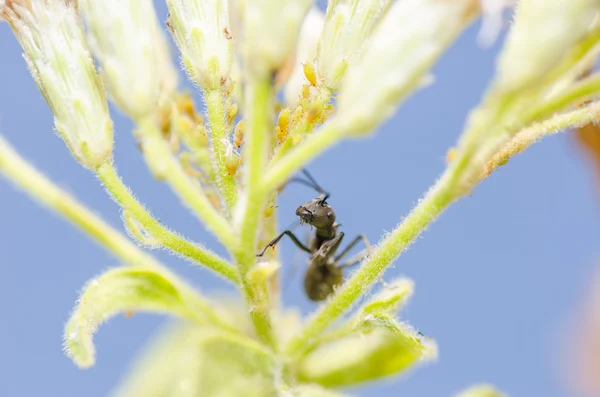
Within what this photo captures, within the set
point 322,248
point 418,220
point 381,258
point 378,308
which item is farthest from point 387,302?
point 322,248

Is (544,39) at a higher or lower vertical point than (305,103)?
lower

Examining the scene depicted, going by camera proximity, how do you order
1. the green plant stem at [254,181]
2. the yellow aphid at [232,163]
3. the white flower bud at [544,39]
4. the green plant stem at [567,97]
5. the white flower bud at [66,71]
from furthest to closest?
the yellow aphid at [232,163] < the white flower bud at [66,71] < the green plant stem at [567,97] < the green plant stem at [254,181] < the white flower bud at [544,39]

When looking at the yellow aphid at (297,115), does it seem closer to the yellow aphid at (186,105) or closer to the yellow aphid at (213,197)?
the yellow aphid at (213,197)

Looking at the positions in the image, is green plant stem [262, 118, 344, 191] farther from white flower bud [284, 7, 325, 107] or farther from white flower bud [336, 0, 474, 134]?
white flower bud [284, 7, 325, 107]

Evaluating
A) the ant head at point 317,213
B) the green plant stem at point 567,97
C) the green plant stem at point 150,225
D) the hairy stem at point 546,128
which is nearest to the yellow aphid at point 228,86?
the green plant stem at point 150,225

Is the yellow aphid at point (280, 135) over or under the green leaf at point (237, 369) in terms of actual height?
over

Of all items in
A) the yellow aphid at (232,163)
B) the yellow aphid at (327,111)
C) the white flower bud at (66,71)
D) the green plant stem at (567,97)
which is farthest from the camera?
the yellow aphid at (327,111)

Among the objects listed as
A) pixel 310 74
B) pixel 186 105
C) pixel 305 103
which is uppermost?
pixel 186 105

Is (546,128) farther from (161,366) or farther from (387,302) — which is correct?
(161,366)
